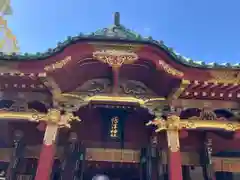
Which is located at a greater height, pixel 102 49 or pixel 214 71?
pixel 102 49

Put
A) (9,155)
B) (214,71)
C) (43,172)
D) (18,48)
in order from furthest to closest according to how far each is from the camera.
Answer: (18,48), (9,155), (214,71), (43,172)

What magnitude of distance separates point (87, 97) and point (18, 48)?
912cm

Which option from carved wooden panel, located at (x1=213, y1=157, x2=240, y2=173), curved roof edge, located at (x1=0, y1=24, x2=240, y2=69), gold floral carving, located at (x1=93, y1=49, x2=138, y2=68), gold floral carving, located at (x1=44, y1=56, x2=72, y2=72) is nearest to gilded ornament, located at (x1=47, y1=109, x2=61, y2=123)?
gold floral carving, located at (x1=44, y1=56, x2=72, y2=72)

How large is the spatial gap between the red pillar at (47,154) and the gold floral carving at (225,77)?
13.8 ft

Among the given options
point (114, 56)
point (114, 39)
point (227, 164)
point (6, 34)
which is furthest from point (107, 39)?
point (6, 34)

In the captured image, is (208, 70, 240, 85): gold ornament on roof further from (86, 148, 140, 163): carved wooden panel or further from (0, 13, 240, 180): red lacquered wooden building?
(86, 148, 140, 163): carved wooden panel

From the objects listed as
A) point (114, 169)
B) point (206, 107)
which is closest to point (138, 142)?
point (114, 169)

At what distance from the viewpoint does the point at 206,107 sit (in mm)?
7402

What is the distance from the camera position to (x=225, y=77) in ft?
22.5

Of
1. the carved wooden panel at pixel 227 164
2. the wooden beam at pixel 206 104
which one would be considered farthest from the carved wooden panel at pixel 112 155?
the carved wooden panel at pixel 227 164

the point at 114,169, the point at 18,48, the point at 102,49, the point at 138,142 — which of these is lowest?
the point at 114,169

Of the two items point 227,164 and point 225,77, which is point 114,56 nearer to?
point 225,77

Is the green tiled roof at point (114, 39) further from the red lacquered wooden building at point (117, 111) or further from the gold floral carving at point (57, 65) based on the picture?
the gold floral carving at point (57, 65)

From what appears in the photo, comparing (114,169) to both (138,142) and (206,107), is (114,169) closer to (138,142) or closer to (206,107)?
(138,142)
